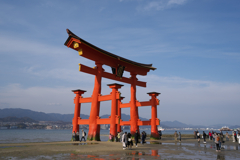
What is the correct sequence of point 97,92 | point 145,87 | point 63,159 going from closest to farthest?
point 63,159
point 97,92
point 145,87

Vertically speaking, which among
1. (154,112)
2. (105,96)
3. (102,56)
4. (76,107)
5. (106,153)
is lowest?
(106,153)

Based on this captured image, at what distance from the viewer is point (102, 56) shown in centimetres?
2159

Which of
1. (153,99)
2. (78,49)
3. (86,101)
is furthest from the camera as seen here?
(153,99)

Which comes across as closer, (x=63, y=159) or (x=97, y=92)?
→ (x=63, y=159)

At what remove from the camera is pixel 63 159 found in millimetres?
8773

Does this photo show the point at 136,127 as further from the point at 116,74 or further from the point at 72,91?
the point at 72,91

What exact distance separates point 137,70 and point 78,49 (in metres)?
10.6

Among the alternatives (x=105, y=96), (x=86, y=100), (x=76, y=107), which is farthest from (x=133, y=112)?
(x=76, y=107)

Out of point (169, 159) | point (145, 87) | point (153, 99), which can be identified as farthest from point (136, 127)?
point (169, 159)

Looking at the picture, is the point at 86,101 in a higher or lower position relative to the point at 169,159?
higher

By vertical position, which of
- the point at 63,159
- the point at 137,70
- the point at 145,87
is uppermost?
the point at 137,70

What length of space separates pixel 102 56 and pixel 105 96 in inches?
190

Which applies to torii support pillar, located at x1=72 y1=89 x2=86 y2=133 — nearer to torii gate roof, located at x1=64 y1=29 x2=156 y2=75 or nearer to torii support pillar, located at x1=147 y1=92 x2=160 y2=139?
torii gate roof, located at x1=64 y1=29 x2=156 y2=75

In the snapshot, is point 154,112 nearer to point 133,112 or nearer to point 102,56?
point 133,112
